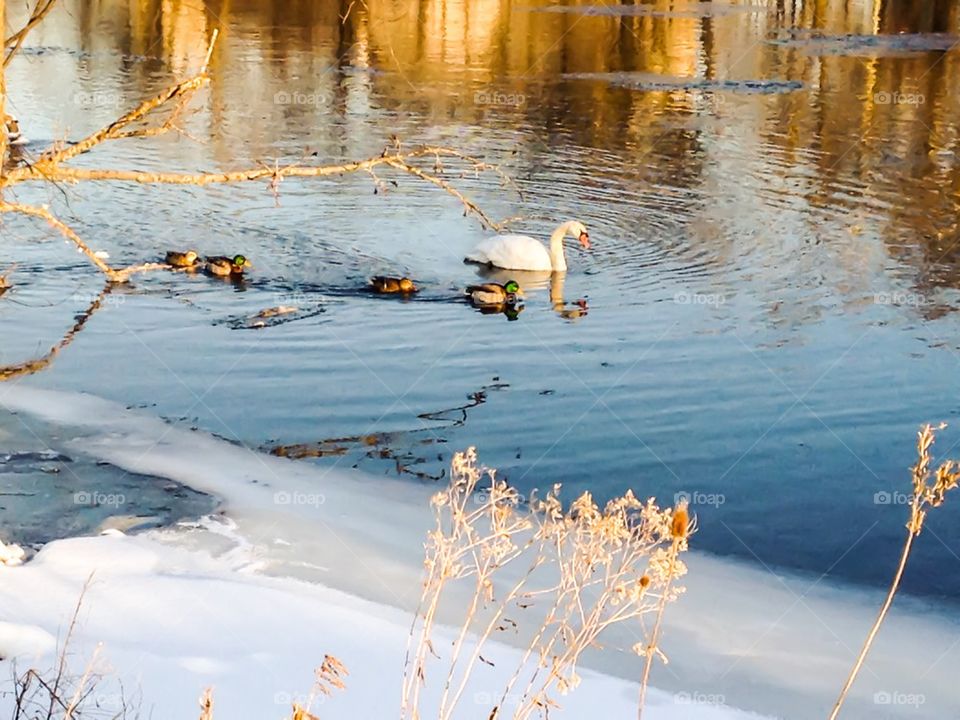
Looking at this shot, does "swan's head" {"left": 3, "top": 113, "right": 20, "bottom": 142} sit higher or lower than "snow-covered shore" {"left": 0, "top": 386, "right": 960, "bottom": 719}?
higher

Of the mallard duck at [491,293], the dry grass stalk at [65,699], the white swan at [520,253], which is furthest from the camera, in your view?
the white swan at [520,253]

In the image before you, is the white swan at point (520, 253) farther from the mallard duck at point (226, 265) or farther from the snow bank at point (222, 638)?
the snow bank at point (222, 638)

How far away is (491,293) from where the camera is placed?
13773mm

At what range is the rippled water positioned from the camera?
383 inches

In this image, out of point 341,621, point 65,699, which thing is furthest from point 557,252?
point 65,699

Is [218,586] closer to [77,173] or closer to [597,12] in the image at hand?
[77,173]

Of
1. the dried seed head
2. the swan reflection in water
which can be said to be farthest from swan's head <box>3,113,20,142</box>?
the swan reflection in water

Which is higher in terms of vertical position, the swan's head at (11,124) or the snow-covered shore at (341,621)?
the swan's head at (11,124)

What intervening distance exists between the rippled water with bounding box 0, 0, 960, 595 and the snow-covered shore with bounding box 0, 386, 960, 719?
2.42 feet

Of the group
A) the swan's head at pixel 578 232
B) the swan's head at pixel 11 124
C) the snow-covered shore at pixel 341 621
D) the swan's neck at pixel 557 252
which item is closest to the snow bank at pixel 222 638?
the snow-covered shore at pixel 341 621

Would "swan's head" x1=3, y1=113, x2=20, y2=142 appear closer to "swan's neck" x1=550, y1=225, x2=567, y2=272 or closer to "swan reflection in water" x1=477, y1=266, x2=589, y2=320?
"swan reflection in water" x1=477, y1=266, x2=589, y2=320

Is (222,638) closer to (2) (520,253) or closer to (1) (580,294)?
(1) (580,294)

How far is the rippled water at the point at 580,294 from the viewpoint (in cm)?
972

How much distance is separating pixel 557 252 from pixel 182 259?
13.3ft
